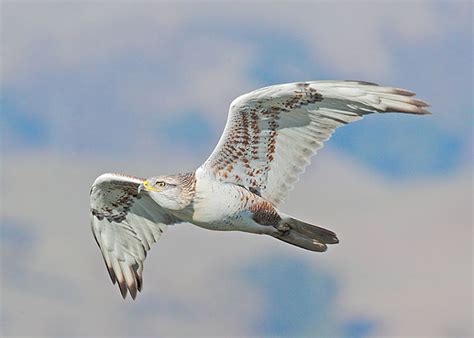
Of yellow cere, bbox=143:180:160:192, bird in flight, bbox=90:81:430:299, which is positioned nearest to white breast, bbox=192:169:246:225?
bird in flight, bbox=90:81:430:299

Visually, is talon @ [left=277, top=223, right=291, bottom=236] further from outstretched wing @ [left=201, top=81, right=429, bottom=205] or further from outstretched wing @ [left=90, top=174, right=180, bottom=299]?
outstretched wing @ [left=90, top=174, right=180, bottom=299]

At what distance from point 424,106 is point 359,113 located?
907 mm

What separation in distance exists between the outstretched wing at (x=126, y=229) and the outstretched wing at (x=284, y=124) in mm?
2145

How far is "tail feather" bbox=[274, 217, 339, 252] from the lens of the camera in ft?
49.5

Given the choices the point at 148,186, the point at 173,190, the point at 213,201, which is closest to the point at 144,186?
the point at 148,186

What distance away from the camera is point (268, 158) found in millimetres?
15094

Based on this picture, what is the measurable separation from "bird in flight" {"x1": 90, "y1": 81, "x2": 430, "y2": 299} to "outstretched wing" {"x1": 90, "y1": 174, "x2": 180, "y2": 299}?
1.04 metres

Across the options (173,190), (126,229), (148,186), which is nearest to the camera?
(173,190)

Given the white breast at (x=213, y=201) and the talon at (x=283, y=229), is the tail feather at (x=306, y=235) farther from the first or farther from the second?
the white breast at (x=213, y=201)

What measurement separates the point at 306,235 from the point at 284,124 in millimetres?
1693

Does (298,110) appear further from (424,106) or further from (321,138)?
(424,106)

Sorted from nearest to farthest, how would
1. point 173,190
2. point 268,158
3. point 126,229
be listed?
point 173,190, point 268,158, point 126,229

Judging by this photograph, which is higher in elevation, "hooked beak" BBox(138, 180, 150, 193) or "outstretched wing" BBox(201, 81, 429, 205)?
"outstretched wing" BBox(201, 81, 429, 205)

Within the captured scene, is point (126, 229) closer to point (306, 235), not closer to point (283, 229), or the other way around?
point (283, 229)
